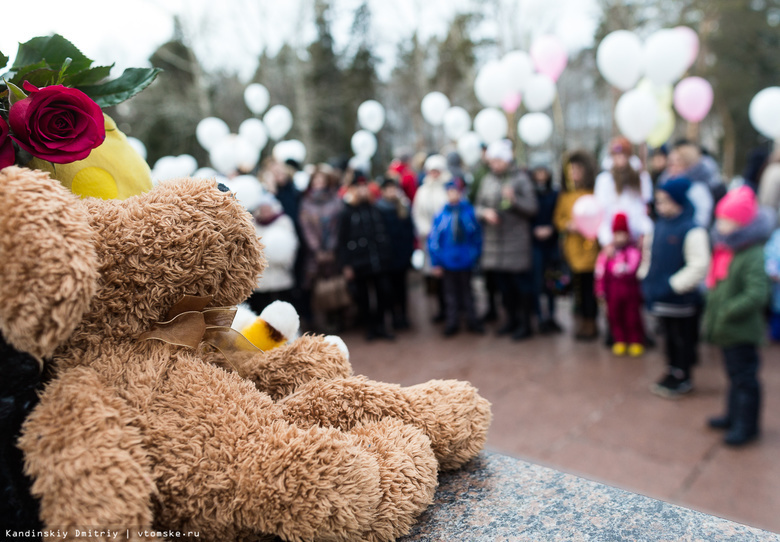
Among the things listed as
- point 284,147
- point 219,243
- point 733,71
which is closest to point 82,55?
point 219,243

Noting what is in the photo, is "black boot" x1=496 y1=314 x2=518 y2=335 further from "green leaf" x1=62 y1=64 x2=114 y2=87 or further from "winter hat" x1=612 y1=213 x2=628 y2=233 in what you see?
"green leaf" x1=62 y1=64 x2=114 y2=87

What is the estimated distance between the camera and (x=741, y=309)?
3.79 m

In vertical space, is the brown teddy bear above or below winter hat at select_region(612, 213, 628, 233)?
above

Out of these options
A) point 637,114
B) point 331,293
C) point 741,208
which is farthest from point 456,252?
point 741,208

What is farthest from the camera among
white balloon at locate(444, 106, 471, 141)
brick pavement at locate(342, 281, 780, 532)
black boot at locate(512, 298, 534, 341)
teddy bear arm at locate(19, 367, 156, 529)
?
white balloon at locate(444, 106, 471, 141)

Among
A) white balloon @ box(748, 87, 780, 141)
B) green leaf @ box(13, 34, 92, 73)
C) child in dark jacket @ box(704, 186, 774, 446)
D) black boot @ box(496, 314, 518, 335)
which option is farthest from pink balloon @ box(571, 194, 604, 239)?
green leaf @ box(13, 34, 92, 73)

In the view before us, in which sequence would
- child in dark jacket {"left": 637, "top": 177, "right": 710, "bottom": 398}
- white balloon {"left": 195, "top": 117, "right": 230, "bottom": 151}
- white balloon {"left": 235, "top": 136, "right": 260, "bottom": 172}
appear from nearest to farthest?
child in dark jacket {"left": 637, "top": 177, "right": 710, "bottom": 398}
white balloon {"left": 235, "top": 136, "right": 260, "bottom": 172}
white balloon {"left": 195, "top": 117, "right": 230, "bottom": 151}

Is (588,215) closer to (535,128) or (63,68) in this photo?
(535,128)

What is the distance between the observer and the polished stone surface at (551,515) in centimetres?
117

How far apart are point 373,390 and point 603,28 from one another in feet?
70.2

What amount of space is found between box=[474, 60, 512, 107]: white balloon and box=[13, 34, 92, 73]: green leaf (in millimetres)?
7495

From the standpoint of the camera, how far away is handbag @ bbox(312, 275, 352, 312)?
7.29 metres

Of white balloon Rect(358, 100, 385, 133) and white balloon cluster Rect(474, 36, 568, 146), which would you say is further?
white balloon Rect(358, 100, 385, 133)

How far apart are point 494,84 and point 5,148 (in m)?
7.77
